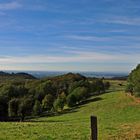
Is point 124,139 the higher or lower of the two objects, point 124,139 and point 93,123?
the lower

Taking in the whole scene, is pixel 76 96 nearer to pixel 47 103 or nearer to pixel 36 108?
pixel 47 103

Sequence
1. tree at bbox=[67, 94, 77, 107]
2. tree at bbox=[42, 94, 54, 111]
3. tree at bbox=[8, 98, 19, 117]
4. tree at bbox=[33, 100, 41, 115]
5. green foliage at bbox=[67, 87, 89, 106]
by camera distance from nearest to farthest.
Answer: tree at bbox=[8, 98, 19, 117] < tree at bbox=[33, 100, 41, 115] < tree at bbox=[67, 94, 77, 107] < green foliage at bbox=[67, 87, 89, 106] < tree at bbox=[42, 94, 54, 111]

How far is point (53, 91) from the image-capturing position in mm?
147125

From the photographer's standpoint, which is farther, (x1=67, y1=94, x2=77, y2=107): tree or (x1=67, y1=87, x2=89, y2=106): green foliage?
(x1=67, y1=87, x2=89, y2=106): green foliage

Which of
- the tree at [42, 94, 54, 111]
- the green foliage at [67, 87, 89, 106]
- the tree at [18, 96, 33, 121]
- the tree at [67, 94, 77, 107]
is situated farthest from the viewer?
the tree at [42, 94, 54, 111]

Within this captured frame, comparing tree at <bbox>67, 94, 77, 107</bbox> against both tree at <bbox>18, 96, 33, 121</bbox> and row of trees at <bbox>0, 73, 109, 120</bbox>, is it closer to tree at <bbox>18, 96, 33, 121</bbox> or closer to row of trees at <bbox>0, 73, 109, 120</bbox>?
row of trees at <bbox>0, 73, 109, 120</bbox>

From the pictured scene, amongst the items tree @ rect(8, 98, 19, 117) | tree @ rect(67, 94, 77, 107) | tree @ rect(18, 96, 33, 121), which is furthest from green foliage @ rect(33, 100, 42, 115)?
tree @ rect(67, 94, 77, 107)

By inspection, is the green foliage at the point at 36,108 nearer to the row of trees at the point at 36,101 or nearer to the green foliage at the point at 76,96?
the row of trees at the point at 36,101

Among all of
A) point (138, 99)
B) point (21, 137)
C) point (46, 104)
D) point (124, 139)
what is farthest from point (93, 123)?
point (46, 104)

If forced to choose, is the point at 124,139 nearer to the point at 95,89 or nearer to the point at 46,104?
the point at 46,104

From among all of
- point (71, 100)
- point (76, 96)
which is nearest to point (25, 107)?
point (71, 100)

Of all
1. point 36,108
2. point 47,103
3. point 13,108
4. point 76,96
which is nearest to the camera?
point 36,108

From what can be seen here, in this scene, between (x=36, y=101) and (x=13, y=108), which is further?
(x=36, y=101)

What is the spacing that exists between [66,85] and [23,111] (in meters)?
49.0
